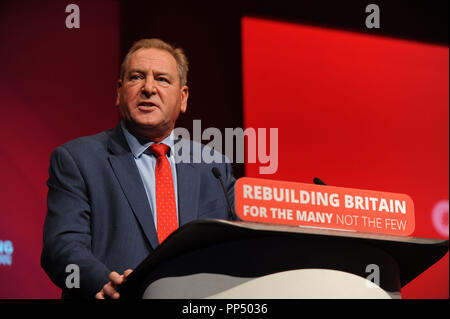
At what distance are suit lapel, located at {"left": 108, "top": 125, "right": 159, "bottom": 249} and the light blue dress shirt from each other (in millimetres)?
32

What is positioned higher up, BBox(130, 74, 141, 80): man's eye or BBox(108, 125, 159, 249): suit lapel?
BBox(130, 74, 141, 80): man's eye

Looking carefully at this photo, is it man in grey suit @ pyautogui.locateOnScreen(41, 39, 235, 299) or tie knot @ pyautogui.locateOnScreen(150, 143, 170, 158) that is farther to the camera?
tie knot @ pyautogui.locateOnScreen(150, 143, 170, 158)

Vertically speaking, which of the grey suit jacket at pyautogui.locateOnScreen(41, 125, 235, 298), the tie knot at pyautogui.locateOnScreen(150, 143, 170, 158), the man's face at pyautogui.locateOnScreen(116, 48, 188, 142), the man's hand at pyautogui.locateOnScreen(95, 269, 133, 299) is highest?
the man's face at pyautogui.locateOnScreen(116, 48, 188, 142)

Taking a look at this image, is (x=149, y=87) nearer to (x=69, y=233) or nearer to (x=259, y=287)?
(x=69, y=233)

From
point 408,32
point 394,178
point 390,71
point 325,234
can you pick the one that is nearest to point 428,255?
point 325,234

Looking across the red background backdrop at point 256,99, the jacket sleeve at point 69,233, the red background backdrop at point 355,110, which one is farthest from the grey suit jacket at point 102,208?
the red background backdrop at point 355,110

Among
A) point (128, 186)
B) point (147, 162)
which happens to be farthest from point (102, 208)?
point (147, 162)

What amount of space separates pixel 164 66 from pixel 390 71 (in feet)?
5.33

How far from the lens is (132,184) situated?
62.7 inches

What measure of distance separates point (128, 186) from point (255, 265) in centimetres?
73

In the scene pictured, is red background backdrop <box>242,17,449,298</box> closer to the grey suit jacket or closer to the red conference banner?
the grey suit jacket

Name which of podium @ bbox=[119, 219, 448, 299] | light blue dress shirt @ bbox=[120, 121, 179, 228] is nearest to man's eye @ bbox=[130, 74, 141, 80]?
light blue dress shirt @ bbox=[120, 121, 179, 228]

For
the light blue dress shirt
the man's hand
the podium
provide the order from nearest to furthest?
the podium
the man's hand
the light blue dress shirt

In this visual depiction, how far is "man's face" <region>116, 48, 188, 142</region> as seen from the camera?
72.2 inches
